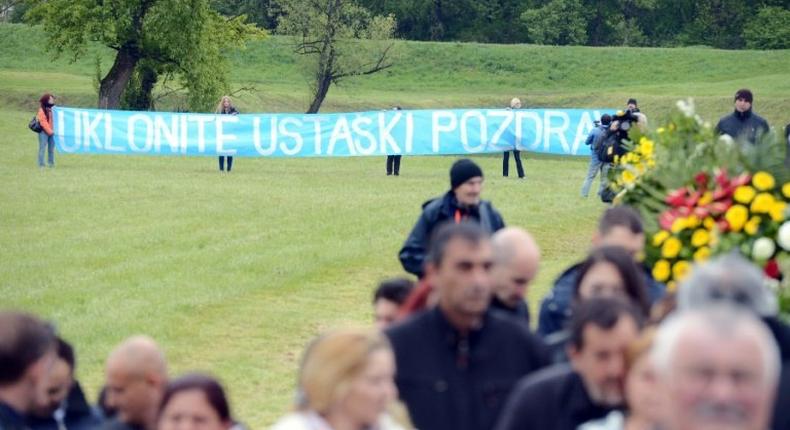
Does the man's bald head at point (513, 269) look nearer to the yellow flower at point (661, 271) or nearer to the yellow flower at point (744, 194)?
the yellow flower at point (661, 271)

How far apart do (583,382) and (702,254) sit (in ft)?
13.0

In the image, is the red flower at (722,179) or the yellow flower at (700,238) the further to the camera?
the red flower at (722,179)

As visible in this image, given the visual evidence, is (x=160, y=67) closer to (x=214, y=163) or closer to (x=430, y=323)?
(x=214, y=163)

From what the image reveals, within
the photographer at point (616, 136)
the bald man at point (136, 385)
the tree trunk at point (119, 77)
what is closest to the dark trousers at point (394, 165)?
the photographer at point (616, 136)

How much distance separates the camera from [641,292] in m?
7.40

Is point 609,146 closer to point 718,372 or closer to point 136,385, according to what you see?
point 136,385

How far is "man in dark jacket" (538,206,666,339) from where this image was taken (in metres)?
8.30

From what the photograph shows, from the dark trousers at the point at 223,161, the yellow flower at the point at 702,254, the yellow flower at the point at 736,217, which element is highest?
the yellow flower at the point at 736,217

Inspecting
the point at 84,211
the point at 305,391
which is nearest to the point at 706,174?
the point at 305,391

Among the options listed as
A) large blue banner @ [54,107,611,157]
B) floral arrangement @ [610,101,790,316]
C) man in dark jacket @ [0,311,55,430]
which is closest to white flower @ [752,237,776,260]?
floral arrangement @ [610,101,790,316]

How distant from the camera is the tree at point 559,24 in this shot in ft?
292

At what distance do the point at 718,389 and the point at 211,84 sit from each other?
52257 millimetres

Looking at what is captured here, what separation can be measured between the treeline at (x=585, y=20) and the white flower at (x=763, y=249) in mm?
76353

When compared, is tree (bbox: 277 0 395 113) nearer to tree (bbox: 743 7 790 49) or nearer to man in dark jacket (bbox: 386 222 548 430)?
tree (bbox: 743 7 790 49)
